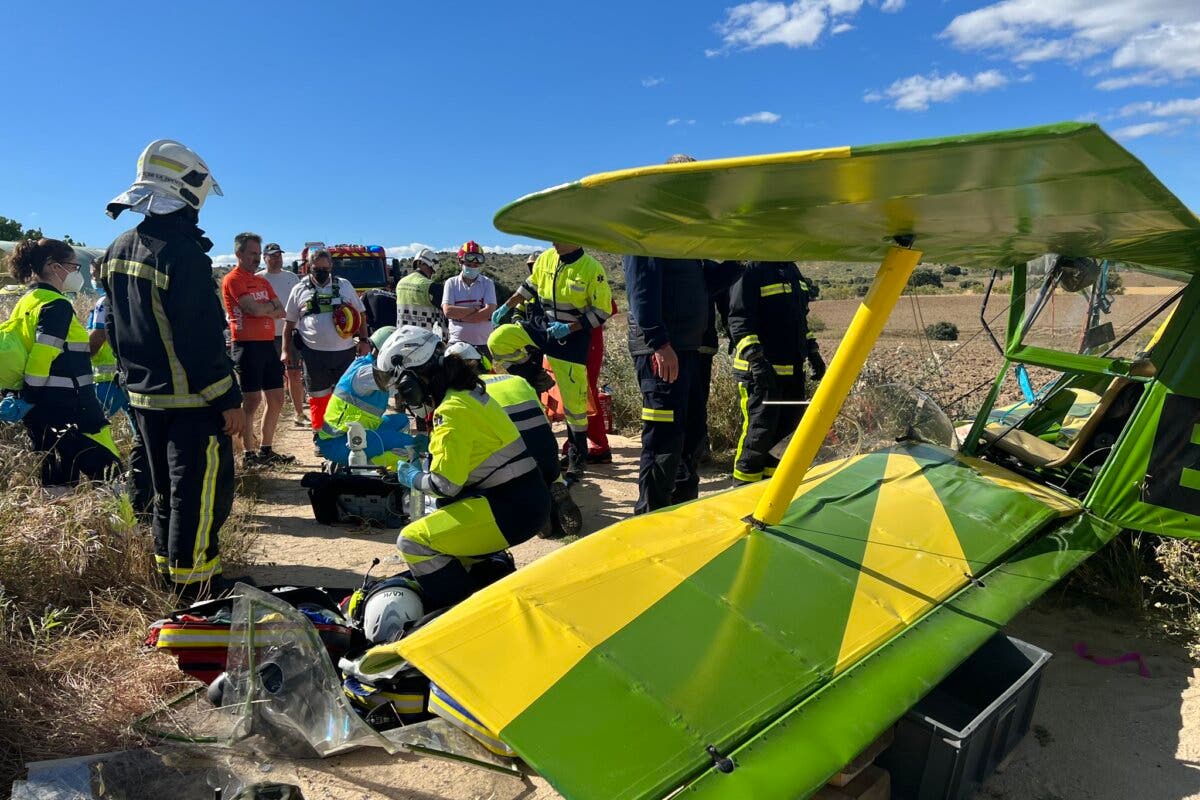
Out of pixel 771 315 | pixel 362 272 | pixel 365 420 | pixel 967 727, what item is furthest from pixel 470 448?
pixel 362 272

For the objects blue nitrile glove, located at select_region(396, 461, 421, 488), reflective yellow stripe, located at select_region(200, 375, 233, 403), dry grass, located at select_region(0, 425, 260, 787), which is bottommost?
dry grass, located at select_region(0, 425, 260, 787)

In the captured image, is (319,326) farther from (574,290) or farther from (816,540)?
(816,540)

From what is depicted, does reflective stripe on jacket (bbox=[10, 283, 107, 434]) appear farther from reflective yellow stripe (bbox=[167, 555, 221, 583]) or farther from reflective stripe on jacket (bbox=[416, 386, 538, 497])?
reflective stripe on jacket (bbox=[416, 386, 538, 497])

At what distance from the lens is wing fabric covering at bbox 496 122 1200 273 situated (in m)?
1.49

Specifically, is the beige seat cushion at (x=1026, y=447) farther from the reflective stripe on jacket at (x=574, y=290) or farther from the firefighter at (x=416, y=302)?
the firefighter at (x=416, y=302)

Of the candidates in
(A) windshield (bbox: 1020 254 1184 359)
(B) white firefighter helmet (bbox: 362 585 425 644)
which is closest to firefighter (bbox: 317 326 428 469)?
(B) white firefighter helmet (bbox: 362 585 425 644)

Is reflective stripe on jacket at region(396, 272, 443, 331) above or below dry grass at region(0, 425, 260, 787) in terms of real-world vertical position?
above

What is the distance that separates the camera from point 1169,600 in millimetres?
3639

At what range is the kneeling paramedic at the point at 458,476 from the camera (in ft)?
10.8

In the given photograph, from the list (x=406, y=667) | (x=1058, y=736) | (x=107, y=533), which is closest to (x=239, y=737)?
(x=406, y=667)

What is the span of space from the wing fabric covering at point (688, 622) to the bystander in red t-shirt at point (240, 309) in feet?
17.9

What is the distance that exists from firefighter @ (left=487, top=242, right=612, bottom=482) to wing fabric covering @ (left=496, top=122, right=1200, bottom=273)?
9.80 feet

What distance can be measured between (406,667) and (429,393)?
135 centimetres

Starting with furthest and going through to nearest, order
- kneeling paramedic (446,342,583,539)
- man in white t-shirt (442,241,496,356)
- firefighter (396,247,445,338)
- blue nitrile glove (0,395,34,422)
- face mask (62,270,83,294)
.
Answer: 1. firefighter (396,247,445,338)
2. man in white t-shirt (442,241,496,356)
3. face mask (62,270,83,294)
4. blue nitrile glove (0,395,34,422)
5. kneeling paramedic (446,342,583,539)
